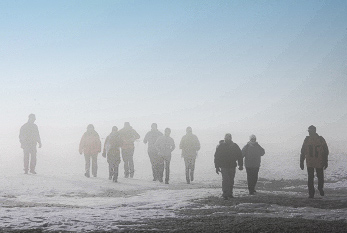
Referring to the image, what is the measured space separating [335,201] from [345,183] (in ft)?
22.3

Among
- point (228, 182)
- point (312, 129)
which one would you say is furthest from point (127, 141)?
point (312, 129)

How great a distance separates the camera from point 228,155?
40.1 ft

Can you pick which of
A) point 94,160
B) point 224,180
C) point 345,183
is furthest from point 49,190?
point 345,183

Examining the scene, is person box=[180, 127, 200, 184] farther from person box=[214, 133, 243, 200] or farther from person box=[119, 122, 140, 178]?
person box=[214, 133, 243, 200]

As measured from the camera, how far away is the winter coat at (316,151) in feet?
39.5

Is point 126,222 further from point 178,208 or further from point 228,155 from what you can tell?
point 228,155

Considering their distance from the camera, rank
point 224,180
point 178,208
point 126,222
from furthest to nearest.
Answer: point 224,180
point 178,208
point 126,222

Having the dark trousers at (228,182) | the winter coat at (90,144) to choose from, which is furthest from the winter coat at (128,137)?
the dark trousers at (228,182)

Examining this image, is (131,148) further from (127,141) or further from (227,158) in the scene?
(227,158)

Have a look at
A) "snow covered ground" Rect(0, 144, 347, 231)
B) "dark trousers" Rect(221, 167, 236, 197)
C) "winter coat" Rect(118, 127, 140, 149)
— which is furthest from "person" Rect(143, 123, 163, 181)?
"dark trousers" Rect(221, 167, 236, 197)

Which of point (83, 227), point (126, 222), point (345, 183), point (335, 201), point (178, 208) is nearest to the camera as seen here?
point (83, 227)

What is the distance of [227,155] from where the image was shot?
12219 millimetres

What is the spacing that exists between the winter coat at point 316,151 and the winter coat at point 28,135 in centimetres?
1149

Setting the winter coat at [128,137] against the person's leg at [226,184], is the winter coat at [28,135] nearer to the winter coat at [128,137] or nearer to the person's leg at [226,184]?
the winter coat at [128,137]
